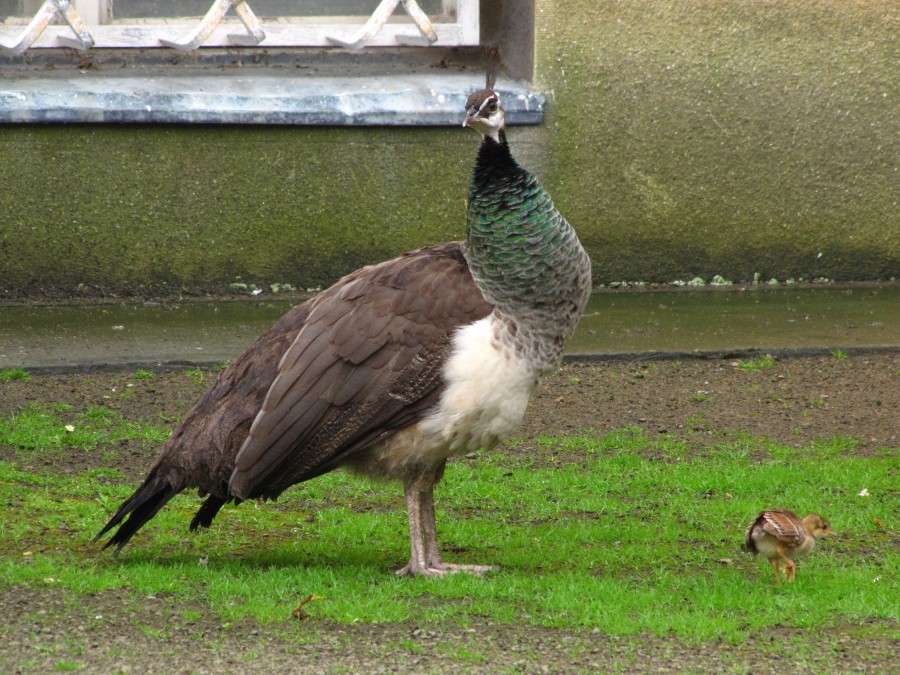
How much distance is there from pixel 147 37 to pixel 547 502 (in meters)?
4.99

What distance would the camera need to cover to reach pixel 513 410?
461 cm

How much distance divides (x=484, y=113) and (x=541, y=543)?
1727 millimetres

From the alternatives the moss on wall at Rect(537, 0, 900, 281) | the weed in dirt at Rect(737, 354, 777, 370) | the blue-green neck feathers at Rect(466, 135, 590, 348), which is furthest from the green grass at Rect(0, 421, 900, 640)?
the moss on wall at Rect(537, 0, 900, 281)

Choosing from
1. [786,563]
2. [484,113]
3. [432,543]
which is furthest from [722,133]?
[432,543]

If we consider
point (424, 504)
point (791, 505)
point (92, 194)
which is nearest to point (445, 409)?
point (424, 504)

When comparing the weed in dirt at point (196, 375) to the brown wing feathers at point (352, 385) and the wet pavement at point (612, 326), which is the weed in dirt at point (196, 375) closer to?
the wet pavement at point (612, 326)

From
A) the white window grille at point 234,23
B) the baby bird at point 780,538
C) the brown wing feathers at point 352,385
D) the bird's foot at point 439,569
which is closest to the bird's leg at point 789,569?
the baby bird at point 780,538

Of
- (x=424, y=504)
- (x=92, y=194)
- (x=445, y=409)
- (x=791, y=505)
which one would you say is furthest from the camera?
(x=92, y=194)

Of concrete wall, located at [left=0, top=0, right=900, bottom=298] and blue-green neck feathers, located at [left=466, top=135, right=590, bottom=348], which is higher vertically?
blue-green neck feathers, located at [left=466, top=135, right=590, bottom=348]

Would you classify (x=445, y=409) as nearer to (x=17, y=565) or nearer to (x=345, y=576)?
(x=345, y=576)

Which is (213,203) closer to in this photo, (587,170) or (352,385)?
(587,170)

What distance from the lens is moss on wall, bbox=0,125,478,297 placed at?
348 inches

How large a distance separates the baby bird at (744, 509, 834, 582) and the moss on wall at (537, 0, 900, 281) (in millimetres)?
4996

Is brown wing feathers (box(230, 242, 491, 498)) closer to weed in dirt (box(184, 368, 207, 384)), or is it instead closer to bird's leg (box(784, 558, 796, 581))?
bird's leg (box(784, 558, 796, 581))
